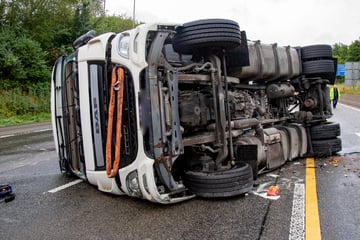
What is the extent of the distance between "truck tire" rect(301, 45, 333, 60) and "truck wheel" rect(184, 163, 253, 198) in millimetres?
3373

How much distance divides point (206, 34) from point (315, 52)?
331cm

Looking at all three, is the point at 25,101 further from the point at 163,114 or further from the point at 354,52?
the point at 354,52

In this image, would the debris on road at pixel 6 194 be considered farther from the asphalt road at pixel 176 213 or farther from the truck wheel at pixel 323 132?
→ the truck wheel at pixel 323 132

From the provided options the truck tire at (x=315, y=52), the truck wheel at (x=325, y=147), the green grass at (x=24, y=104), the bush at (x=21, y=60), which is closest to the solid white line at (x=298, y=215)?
the truck wheel at (x=325, y=147)

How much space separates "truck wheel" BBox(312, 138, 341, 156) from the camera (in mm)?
6246

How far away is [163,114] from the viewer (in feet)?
11.8

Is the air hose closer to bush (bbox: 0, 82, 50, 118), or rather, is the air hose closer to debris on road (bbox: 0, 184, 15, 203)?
debris on road (bbox: 0, 184, 15, 203)

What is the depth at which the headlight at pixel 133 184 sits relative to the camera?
145 inches

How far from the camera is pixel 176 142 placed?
3648 mm

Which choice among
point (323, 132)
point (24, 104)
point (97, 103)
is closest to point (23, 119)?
point (24, 104)

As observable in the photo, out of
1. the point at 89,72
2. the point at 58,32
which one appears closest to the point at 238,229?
the point at 89,72

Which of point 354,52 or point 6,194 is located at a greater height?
point 354,52

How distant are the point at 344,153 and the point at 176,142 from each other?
4166 millimetres

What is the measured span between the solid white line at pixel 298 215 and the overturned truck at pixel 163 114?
522 millimetres
